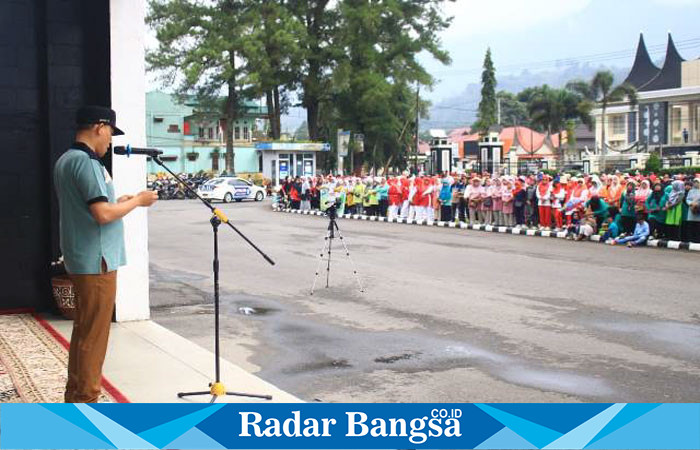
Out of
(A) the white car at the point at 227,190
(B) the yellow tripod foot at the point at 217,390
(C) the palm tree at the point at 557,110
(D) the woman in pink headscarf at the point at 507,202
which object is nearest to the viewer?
(B) the yellow tripod foot at the point at 217,390

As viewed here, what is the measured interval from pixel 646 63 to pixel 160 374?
311 ft

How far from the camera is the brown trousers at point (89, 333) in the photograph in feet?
16.9

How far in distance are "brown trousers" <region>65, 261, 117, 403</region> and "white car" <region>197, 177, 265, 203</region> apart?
1618 inches

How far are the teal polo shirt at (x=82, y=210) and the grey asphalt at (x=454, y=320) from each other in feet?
7.16

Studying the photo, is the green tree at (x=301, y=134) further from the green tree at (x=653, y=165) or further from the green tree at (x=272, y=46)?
the green tree at (x=653, y=165)

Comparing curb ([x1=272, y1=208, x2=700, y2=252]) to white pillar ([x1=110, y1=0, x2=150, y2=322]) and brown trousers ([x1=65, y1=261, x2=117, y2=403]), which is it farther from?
brown trousers ([x1=65, y1=261, x2=117, y2=403])

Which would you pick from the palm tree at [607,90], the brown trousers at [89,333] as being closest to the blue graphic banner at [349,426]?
the brown trousers at [89,333]

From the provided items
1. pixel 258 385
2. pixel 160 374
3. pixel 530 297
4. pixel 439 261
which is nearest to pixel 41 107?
pixel 160 374

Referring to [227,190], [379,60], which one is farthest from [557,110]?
[227,190]

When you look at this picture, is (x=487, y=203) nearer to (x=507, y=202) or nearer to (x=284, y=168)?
(x=507, y=202)

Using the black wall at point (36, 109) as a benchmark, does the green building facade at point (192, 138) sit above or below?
above

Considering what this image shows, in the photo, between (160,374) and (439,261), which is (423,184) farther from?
(160,374)

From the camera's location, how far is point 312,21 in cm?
6406

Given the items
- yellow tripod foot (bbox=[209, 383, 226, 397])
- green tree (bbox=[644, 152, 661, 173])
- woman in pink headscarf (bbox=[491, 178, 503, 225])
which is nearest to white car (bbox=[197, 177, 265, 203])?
woman in pink headscarf (bbox=[491, 178, 503, 225])
